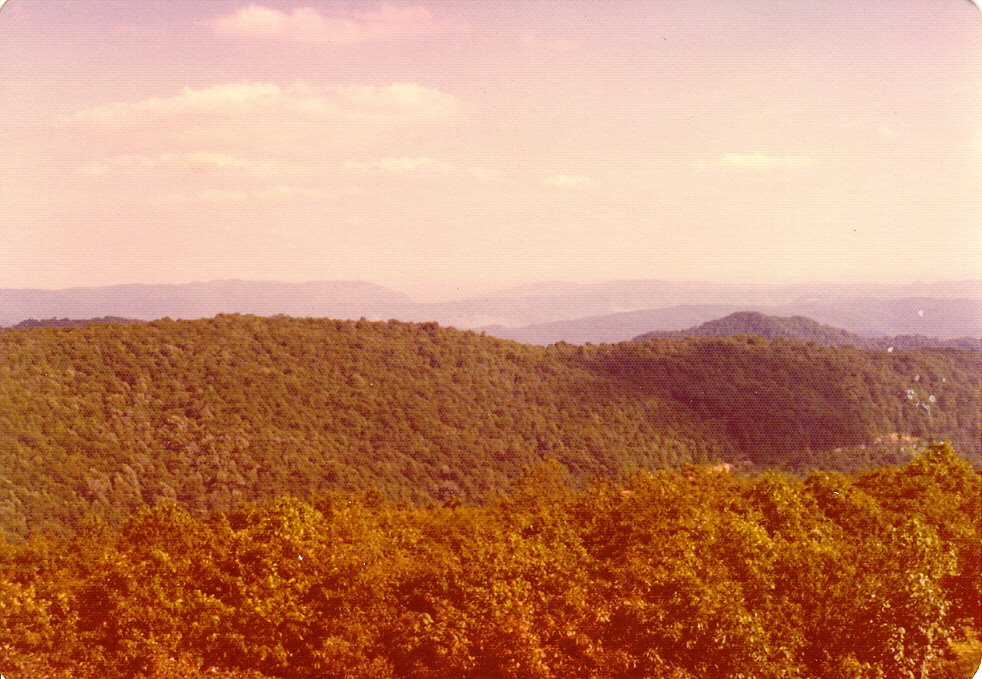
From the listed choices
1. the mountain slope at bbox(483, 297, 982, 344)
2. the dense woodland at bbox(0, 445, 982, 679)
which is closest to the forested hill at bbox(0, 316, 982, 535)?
the mountain slope at bbox(483, 297, 982, 344)

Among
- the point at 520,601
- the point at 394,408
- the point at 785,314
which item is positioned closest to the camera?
the point at 520,601

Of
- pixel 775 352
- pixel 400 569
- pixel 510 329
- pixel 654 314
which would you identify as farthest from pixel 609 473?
pixel 400 569

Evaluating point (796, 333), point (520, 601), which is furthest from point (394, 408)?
point (796, 333)

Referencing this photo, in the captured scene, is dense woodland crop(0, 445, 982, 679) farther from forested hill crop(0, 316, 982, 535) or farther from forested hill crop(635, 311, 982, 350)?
forested hill crop(635, 311, 982, 350)

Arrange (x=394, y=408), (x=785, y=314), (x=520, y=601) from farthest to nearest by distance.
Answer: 1. (x=785, y=314)
2. (x=394, y=408)
3. (x=520, y=601)

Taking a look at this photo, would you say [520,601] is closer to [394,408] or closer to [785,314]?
[394,408]

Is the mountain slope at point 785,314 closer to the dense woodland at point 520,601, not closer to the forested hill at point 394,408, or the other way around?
the forested hill at point 394,408

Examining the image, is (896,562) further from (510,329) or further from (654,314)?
(654,314)
